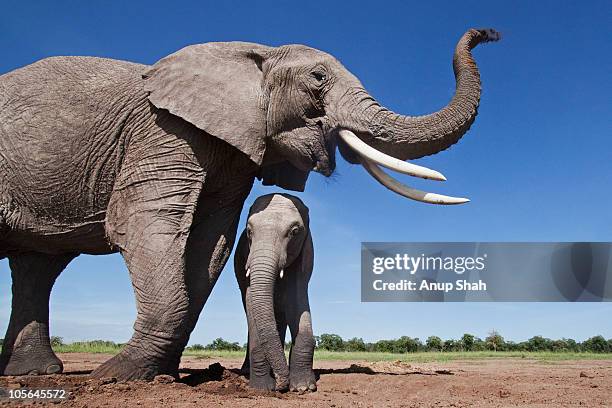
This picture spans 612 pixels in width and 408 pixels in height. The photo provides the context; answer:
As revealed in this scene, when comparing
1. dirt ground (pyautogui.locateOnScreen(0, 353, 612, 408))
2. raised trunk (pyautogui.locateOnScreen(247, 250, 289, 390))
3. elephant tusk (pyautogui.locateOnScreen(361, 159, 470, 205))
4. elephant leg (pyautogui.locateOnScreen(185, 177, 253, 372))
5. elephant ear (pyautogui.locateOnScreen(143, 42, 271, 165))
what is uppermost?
elephant ear (pyautogui.locateOnScreen(143, 42, 271, 165))

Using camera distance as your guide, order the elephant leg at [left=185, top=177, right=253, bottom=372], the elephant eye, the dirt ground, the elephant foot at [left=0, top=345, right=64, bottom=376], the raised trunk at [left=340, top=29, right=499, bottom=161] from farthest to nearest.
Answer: the elephant foot at [left=0, top=345, right=64, bottom=376]
the elephant leg at [left=185, top=177, right=253, bottom=372]
the elephant eye
the raised trunk at [left=340, top=29, right=499, bottom=161]
the dirt ground

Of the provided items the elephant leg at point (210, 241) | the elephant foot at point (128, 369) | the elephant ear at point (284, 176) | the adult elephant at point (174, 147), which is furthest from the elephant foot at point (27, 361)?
the elephant ear at point (284, 176)

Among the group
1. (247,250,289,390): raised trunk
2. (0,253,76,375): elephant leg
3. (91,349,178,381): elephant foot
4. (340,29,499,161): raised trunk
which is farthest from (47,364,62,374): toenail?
(340,29,499,161): raised trunk

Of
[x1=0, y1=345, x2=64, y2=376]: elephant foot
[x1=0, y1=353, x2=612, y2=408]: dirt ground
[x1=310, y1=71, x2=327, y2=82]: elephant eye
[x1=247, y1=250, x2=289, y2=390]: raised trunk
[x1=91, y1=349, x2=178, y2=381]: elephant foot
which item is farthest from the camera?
[x1=0, y1=345, x2=64, y2=376]: elephant foot

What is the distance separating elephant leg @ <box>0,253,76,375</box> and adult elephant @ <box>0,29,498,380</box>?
0.92 metres

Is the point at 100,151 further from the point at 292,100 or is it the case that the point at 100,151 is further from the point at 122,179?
the point at 292,100

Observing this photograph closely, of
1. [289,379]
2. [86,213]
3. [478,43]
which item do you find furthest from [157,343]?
[478,43]

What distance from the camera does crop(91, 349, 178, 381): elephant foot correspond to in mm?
6855

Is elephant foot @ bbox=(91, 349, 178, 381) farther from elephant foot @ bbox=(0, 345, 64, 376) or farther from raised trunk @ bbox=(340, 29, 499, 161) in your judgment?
raised trunk @ bbox=(340, 29, 499, 161)

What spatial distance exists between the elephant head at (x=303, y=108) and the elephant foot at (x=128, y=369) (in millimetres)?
2327

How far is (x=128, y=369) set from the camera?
22.6ft

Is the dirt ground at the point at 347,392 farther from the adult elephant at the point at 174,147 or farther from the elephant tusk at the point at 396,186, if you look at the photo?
the elephant tusk at the point at 396,186

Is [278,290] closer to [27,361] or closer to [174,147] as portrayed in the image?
[174,147]

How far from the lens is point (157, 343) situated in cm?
694
